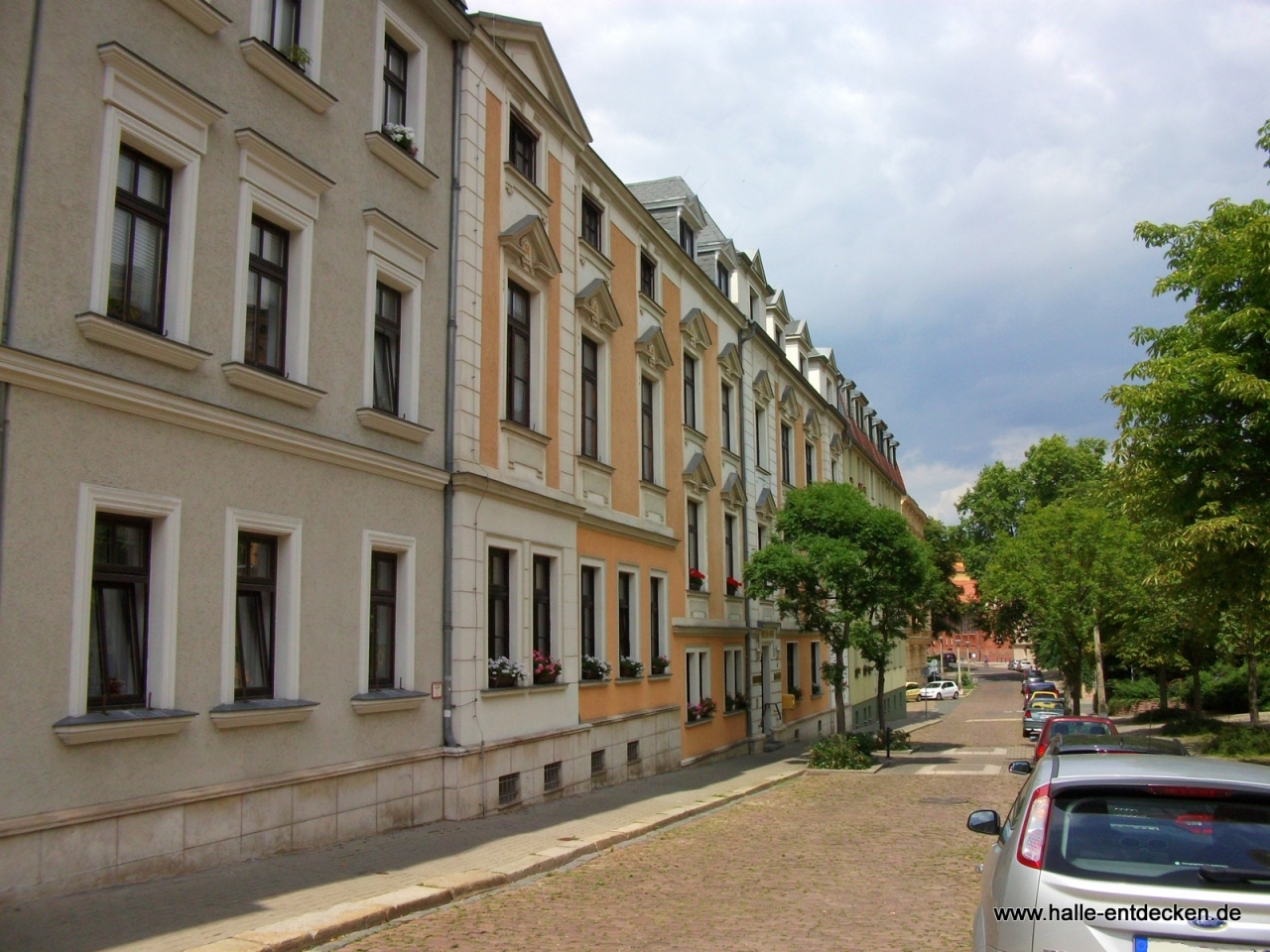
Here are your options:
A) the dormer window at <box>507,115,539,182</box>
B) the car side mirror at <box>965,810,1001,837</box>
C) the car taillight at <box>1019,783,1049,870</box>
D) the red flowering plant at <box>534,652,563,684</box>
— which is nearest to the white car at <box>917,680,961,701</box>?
the red flowering plant at <box>534,652,563,684</box>

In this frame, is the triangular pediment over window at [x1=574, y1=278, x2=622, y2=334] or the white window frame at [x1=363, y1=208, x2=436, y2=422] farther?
the triangular pediment over window at [x1=574, y1=278, x2=622, y2=334]

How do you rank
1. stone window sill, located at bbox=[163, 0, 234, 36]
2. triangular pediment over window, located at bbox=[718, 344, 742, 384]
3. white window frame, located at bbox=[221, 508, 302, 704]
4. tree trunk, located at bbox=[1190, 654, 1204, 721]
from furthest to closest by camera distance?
tree trunk, located at bbox=[1190, 654, 1204, 721], triangular pediment over window, located at bbox=[718, 344, 742, 384], white window frame, located at bbox=[221, 508, 302, 704], stone window sill, located at bbox=[163, 0, 234, 36]

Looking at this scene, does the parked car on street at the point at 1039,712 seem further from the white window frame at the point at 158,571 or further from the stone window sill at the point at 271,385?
the white window frame at the point at 158,571

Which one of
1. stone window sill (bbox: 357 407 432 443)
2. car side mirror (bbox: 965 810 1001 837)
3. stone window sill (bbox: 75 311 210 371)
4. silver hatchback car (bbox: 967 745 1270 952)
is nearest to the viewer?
silver hatchback car (bbox: 967 745 1270 952)

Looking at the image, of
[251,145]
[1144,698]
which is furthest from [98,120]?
[1144,698]

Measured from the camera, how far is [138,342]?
30.8ft

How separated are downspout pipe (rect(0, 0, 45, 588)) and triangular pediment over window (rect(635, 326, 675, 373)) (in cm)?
1470

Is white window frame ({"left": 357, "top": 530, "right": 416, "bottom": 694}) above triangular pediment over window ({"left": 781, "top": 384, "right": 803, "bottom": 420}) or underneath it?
underneath

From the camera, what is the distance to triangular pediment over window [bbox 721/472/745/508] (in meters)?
28.2

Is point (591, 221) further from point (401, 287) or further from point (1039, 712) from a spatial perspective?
point (1039, 712)

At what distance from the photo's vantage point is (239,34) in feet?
36.2

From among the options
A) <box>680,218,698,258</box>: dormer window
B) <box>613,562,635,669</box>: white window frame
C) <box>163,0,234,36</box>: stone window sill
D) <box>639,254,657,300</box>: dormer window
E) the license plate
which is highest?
<box>680,218,698,258</box>: dormer window

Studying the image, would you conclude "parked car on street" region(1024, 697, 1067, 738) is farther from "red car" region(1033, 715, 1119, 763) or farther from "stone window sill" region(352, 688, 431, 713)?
"stone window sill" region(352, 688, 431, 713)

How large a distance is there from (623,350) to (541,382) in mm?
4440
